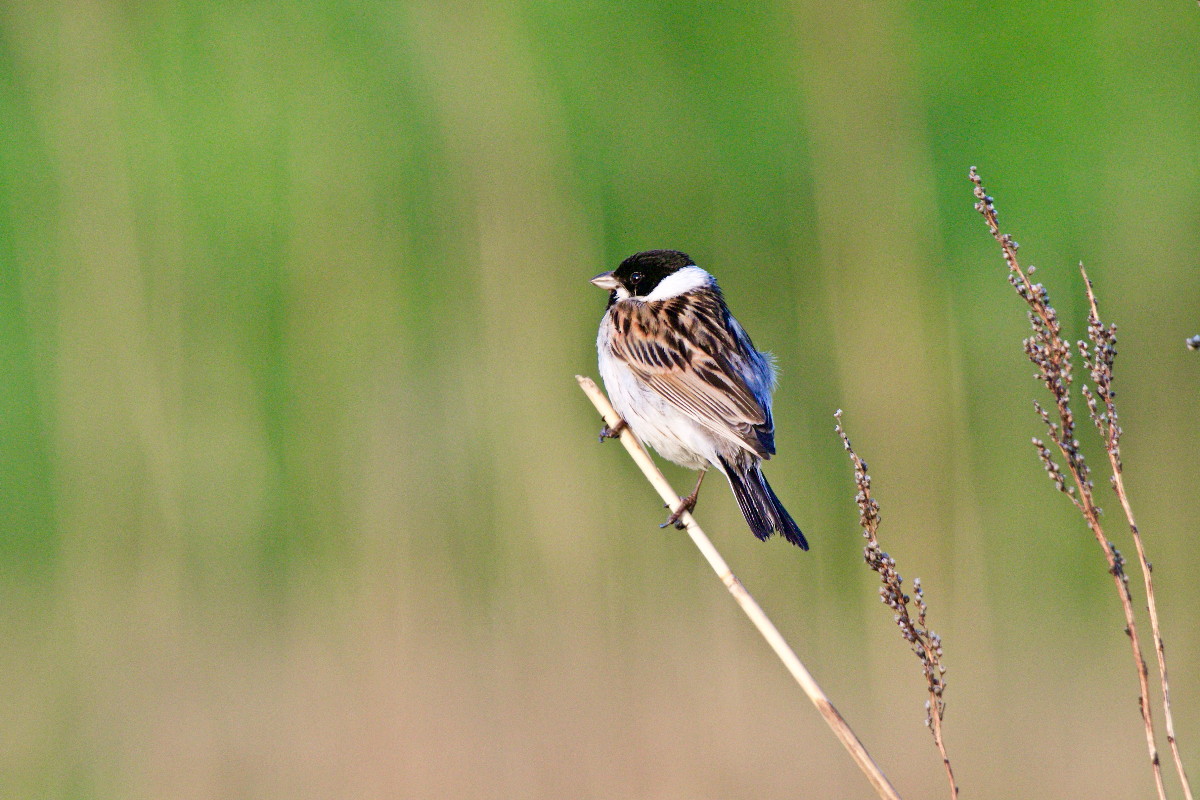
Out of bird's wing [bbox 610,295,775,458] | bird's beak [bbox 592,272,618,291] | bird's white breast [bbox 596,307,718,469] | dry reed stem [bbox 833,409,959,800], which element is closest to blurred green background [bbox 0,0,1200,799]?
bird's beak [bbox 592,272,618,291]

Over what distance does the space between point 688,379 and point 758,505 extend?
26.4 inches

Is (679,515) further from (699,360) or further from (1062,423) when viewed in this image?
(1062,423)

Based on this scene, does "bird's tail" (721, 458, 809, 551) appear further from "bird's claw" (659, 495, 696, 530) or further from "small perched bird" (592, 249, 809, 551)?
"bird's claw" (659, 495, 696, 530)

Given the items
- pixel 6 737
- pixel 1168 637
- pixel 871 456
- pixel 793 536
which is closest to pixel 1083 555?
pixel 1168 637

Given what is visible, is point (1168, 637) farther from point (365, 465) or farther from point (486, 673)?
point (365, 465)

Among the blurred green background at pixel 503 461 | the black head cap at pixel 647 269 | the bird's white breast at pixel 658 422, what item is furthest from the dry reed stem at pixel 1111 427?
the blurred green background at pixel 503 461

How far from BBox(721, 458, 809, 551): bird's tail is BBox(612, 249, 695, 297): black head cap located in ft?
3.74

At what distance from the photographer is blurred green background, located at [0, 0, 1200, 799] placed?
5684 millimetres

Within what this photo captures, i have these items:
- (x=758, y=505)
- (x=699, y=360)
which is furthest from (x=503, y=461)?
(x=758, y=505)

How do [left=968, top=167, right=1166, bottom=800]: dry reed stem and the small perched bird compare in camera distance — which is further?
the small perched bird

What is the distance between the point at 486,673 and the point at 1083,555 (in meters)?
3.60

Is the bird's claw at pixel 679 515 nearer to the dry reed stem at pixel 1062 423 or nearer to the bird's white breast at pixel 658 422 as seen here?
the bird's white breast at pixel 658 422

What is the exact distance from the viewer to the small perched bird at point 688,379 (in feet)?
13.6

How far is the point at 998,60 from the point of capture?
10320 mm
